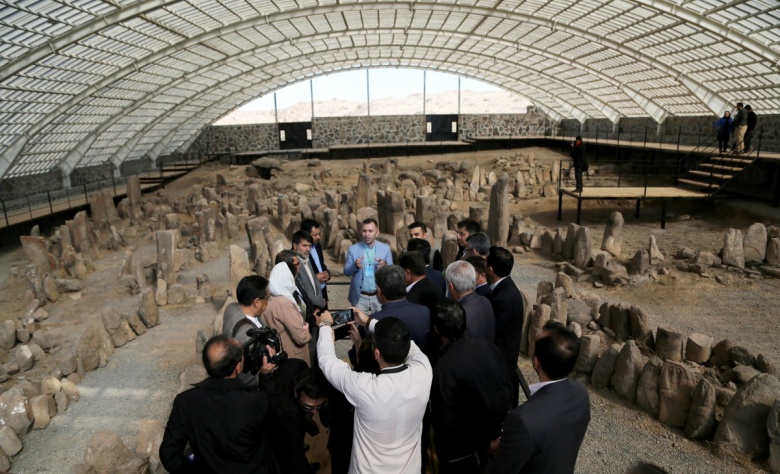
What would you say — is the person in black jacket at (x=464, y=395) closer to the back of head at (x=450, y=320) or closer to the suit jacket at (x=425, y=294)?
the back of head at (x=450, y=320)

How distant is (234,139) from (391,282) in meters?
39.7

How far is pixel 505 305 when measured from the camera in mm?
4348

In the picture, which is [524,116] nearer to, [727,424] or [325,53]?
[325,53]

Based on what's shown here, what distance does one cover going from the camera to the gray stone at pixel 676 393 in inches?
198

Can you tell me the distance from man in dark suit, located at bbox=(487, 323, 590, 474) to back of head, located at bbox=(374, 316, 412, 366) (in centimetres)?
67

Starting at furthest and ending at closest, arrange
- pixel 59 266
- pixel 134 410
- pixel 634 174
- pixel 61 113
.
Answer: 1. pixel 634 174
2. pixel 61 113
3. pixel 59 266
4. pixel 134 410

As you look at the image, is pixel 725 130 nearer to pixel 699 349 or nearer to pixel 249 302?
pixel 699 349

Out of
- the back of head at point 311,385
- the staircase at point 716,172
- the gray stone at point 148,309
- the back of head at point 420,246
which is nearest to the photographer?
the back of head at point 311,385

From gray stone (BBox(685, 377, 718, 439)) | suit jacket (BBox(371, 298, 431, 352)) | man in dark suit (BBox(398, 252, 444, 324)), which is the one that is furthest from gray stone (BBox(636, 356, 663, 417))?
suit jacket (BBox(371, 298, 431, 352))

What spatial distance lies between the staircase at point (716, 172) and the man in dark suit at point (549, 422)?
15604mm

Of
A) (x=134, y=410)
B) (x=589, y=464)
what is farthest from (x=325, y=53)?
(x=589, y=464)

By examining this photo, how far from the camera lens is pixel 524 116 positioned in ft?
133

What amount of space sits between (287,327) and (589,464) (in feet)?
9.89

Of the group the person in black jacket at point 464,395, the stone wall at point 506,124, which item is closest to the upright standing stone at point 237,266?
the person in black jacket at point 464,395
